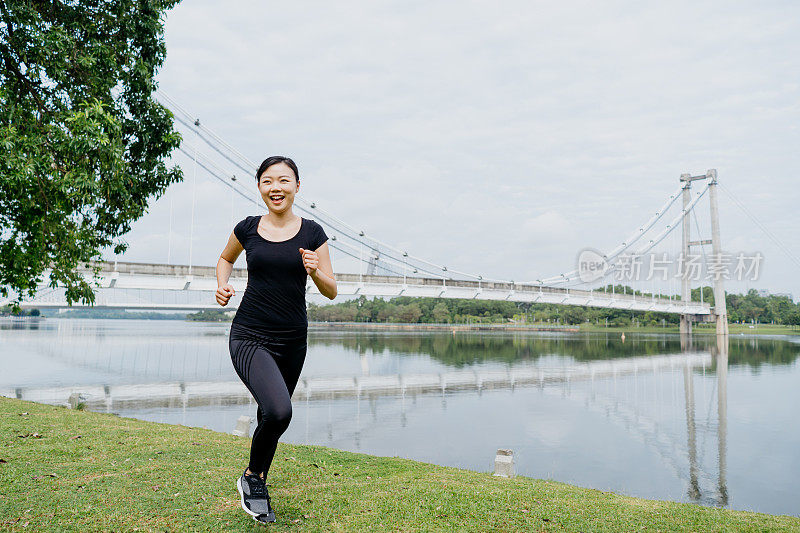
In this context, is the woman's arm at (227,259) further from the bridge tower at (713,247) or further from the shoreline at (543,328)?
the shoreline at (543,328)

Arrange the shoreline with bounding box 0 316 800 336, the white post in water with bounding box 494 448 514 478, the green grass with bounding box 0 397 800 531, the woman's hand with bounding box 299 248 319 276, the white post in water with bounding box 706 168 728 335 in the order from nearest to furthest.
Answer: the woman's hand with bounding box 299 248 319 276 → the green grass with bounding box 0 397 800 531 → the white post in water with bounding box 494 448 514 478 → the white post in water with bounding box 706 168 728 335 → the shoreline with bounding box 0 316 800 336

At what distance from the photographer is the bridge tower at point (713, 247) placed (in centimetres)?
4872

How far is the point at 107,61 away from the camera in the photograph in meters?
7.34

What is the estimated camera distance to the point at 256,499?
306 cm

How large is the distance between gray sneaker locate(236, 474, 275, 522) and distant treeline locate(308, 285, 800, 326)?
223 feet

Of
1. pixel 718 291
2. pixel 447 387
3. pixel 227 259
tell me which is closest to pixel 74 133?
pixel 227 259

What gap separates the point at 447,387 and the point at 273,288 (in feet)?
49.0

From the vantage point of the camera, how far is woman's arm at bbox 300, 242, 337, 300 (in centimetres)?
278

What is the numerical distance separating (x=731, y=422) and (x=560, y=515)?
37.1 ft

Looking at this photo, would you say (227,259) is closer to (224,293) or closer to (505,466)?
(224,293)

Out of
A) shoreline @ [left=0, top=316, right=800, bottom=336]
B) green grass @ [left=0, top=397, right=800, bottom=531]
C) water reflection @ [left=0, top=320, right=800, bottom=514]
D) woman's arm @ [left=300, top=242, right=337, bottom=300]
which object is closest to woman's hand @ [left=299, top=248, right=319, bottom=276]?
woman's arm @ [left=300, top=242, right=337, bottom=300]

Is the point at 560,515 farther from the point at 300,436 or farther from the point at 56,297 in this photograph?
the point at 56,297

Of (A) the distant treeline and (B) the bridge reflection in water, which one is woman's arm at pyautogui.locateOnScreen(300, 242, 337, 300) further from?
(A) the distant treeline

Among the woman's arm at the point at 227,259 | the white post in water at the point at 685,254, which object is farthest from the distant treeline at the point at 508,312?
the woman's arm at the point at 227,259
